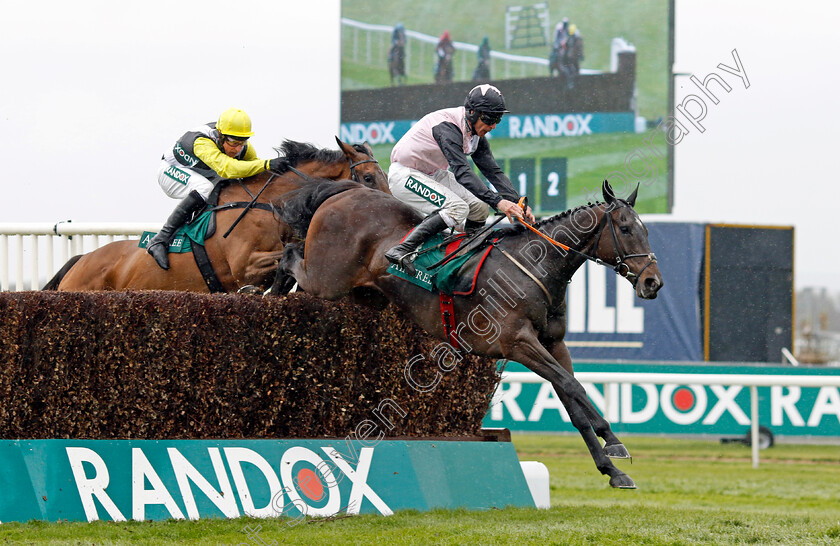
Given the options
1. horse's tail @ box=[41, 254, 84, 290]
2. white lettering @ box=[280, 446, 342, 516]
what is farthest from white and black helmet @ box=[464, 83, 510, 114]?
horse's tail @ box=[41, 254, 84, 290]

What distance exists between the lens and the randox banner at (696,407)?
12.1 meters

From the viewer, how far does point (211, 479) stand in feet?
19.5

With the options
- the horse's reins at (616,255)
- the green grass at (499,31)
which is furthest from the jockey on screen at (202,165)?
the green grass at (499,31)

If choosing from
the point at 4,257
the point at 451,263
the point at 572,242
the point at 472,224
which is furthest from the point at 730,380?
the point at 4,257

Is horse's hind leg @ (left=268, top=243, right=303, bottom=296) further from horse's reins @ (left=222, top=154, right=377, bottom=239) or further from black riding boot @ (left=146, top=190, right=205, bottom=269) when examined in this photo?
black riding boot @ (left=146, top=190, right=205, bottom=269)

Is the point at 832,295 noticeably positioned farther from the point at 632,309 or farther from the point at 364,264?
the point at 364,264

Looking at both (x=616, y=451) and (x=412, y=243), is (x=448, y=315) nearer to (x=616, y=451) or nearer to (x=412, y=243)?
(x=412, y=243)

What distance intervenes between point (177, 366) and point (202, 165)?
7.28 ft

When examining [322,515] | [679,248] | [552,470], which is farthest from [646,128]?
[322,515]

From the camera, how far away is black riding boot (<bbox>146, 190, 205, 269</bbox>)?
7.42m

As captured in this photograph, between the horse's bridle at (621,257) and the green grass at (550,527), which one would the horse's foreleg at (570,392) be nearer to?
the green grass at (550,527)

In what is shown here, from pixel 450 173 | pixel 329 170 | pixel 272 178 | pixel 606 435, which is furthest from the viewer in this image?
pixel 329 170

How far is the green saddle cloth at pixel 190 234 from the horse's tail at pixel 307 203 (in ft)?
2.20

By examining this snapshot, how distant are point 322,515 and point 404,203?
205 centimetres
